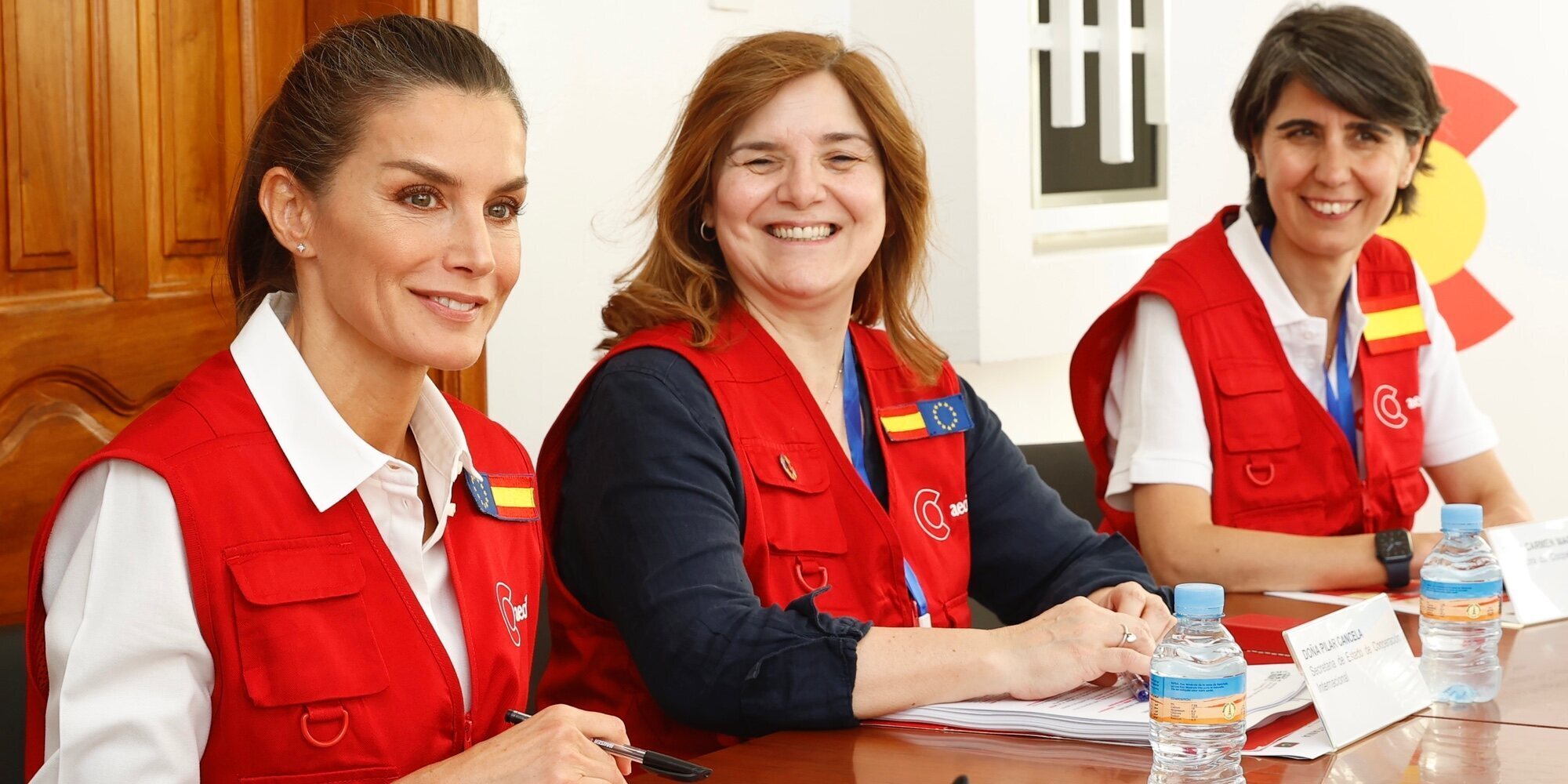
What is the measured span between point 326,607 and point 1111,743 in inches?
27.6

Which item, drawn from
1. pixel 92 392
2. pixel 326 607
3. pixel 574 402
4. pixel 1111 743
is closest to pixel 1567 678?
pixel 1111 743

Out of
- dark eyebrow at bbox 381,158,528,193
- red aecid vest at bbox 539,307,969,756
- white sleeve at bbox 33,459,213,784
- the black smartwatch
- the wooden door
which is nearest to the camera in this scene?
white sleeve at bbox 33,459,213,784

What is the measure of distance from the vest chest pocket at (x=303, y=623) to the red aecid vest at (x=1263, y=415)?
4.63 ft

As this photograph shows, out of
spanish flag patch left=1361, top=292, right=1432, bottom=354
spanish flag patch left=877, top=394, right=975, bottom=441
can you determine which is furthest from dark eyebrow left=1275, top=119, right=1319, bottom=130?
spanish flag patch left=877, top=394, right=975, bottom=441

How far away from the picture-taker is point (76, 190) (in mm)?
2459

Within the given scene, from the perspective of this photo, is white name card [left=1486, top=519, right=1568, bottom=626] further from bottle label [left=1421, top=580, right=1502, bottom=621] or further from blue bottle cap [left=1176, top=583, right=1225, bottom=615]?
blue bottle cap [left=1176, top=583, right=1225, bottom=615]

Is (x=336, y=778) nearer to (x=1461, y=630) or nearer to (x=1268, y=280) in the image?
(x=1461, y=630)

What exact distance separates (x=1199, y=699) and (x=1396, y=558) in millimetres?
987

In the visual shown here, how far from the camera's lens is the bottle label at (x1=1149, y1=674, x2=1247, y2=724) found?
1.32m

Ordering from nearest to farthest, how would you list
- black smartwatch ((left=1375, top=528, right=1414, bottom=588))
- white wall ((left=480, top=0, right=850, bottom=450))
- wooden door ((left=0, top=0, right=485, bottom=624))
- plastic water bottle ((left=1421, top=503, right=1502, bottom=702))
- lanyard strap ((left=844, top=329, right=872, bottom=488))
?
plastic water bottle ((left=1421, top=503, right=1502, bottom=702)), lanyard strap ((left=844, top=329, right=872, bottom=488)), black smartwatch ((left=1375, top=528, right=1414, bottom=588)), wooden door ((left=0, top=0, right=485, bottom=624)), white wall ((left=480, top=0, right=850, bottom=450))

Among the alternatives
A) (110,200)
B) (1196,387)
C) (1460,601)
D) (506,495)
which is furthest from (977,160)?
(506,495)

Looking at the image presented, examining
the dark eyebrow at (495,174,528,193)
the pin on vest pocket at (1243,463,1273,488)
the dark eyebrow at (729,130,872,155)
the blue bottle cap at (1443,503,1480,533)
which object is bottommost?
the pin on vest pocket at (1243,463,1273,488)

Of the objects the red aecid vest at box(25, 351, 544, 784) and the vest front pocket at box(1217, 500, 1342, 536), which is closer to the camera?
the red aecid vest at box(25, 351, 544, 784)

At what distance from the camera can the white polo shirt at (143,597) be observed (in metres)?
1.26
